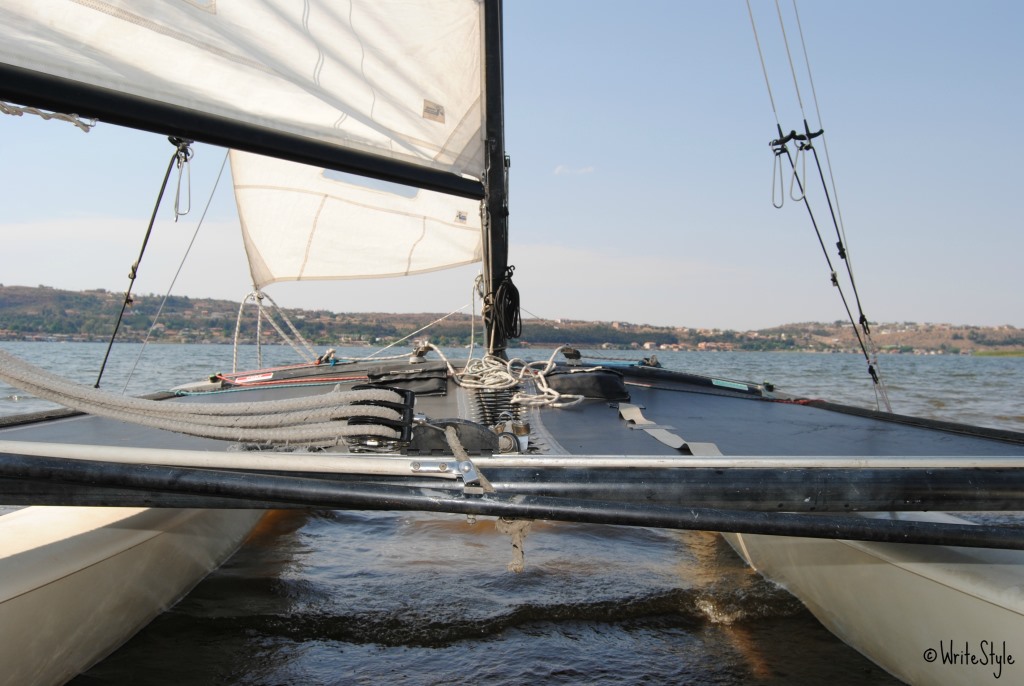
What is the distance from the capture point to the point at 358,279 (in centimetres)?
614

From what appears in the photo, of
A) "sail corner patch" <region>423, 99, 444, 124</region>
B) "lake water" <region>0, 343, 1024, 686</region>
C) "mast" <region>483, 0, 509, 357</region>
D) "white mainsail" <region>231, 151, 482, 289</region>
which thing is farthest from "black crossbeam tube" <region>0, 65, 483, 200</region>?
"lake water" <region>0, 343, 1024, 686</region>

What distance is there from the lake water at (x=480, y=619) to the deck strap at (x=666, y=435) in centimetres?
95

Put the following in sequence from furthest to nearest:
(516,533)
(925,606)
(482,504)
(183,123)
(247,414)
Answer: (183,123), (925,606), (516,533), (247,414), (482,504)

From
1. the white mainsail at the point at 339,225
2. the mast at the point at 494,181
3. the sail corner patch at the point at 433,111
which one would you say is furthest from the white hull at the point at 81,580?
the white mainsail at the point at 339,225

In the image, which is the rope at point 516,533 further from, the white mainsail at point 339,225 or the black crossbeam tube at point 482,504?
the white mainsail at point 339,225

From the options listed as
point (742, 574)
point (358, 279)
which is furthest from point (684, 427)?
point (358, 279)

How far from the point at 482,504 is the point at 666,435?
1.08 meters

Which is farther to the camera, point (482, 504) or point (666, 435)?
point (666, 435)

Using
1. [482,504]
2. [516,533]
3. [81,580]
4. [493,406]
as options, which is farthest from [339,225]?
[482,504]

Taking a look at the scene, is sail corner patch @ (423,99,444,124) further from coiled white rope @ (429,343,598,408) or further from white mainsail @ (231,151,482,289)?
white mainsail @ (231,151,482,289)

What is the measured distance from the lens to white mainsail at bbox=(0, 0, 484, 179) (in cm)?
244

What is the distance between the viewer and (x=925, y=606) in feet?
7.97

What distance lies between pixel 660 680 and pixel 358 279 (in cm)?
436

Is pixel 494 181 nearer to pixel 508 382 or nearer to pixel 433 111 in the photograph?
pixel 433 111
